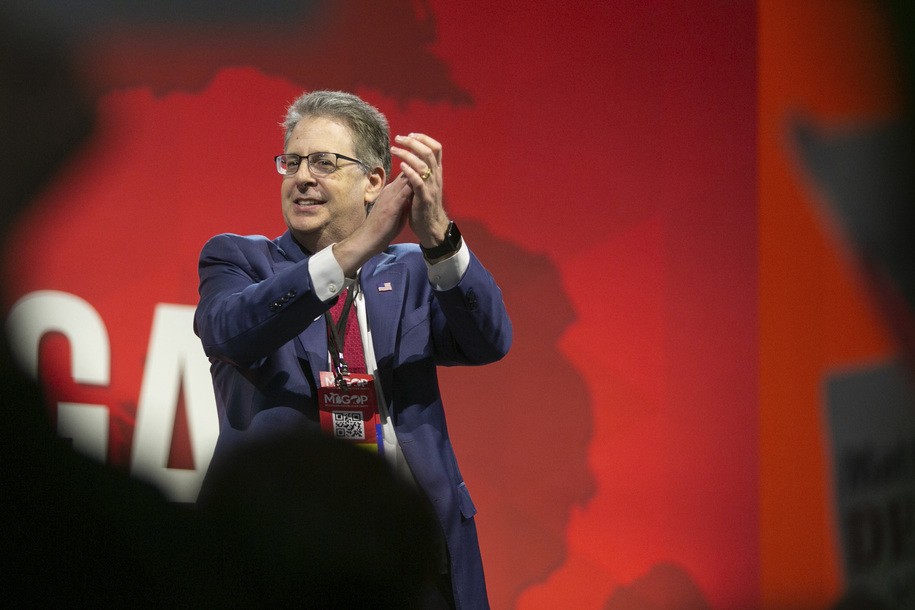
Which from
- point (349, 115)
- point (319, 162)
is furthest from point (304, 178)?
point (349, 115)

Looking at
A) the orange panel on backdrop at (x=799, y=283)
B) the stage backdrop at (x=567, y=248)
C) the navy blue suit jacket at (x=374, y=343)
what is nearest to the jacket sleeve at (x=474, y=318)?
the navy blue suit jacket at (x=374, y=343)

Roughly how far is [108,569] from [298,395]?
4.40 feet

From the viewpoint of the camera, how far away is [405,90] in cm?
354

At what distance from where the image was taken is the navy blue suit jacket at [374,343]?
1.96m

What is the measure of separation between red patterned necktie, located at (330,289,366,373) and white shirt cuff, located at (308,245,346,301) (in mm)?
168

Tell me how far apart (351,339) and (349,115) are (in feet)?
1.57

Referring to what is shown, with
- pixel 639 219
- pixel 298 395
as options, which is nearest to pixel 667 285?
pixel 639 219

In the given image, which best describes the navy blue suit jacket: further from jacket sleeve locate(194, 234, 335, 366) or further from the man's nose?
the man's nose

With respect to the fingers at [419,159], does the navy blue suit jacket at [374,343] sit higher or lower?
lower

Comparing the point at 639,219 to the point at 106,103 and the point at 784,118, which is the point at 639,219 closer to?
the point at 784,118

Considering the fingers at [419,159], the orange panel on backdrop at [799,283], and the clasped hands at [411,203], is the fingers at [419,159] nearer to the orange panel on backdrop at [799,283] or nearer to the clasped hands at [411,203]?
the clasped hands at [411,203]

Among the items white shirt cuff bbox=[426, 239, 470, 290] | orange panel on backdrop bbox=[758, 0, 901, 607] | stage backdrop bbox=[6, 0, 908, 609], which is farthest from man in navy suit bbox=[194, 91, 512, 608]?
orange panel on backdrop bbox=[758, 0, 901, 607]

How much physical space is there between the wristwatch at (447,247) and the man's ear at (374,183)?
1.04ft

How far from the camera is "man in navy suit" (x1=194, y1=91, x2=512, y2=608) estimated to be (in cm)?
A: 197
